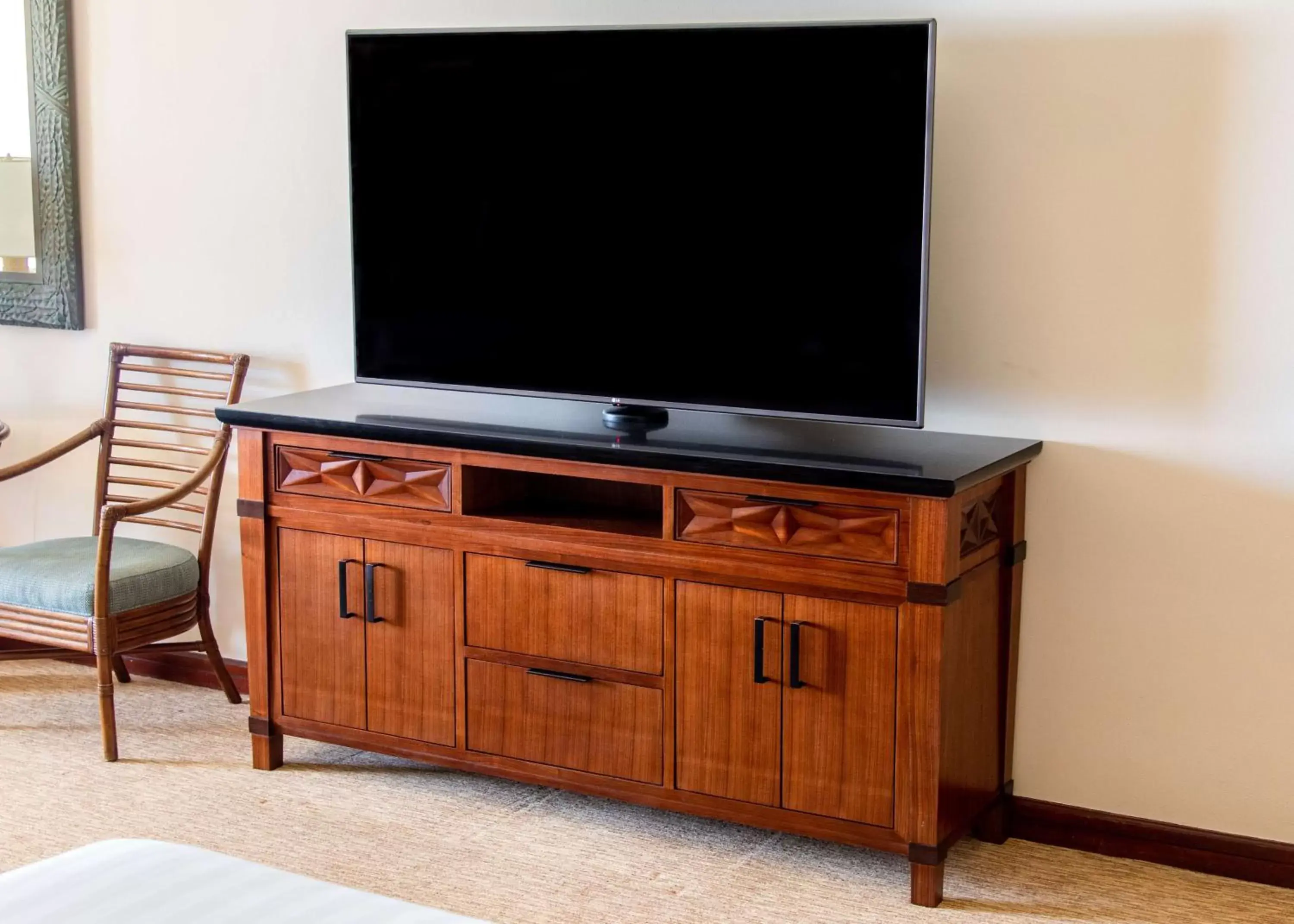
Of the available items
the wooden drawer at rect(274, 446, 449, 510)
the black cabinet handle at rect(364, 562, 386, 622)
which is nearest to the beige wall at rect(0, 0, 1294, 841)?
the wooden drawer at rect(274, 446, 449, 510)

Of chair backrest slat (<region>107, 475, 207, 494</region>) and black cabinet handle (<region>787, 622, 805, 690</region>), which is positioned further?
chair backrest slat (<region>107, 475, 207, 494</region>)

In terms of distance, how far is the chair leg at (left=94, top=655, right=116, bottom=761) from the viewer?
10.4 ft

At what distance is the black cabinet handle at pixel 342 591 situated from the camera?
9.80 feet

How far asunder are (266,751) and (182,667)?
2.32 feet

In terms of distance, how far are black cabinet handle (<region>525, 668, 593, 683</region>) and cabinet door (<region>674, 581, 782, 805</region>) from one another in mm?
195

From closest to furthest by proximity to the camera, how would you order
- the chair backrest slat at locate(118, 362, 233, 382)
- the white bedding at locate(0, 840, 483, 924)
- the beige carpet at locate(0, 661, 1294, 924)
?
1. the white bedding at locate(0, 840, 483, 924)
2. the beige carpet at locate(0, 661, 1294, 924)
3. the chair backrest slat at locate(118, 362, 233, 382)

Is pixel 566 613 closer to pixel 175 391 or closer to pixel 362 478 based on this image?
pixel 362 478

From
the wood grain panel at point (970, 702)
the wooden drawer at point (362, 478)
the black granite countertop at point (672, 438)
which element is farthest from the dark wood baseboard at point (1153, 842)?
the wooden drawer at point (362, 478)

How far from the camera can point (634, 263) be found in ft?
9.16

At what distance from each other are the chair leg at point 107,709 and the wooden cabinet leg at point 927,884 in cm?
175

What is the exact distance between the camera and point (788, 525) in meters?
2.55

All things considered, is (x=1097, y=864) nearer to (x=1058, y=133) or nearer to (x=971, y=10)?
(x=1058, y=133)

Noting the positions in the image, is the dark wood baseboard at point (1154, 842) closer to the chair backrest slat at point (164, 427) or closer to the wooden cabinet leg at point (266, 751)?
the wooden cabinet leg at point (266, 751)

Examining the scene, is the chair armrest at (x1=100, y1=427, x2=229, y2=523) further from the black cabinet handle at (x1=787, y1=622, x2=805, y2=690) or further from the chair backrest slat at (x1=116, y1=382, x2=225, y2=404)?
the black cabinet handle at (x1=787, y1=622, x2=805, y2=690)
